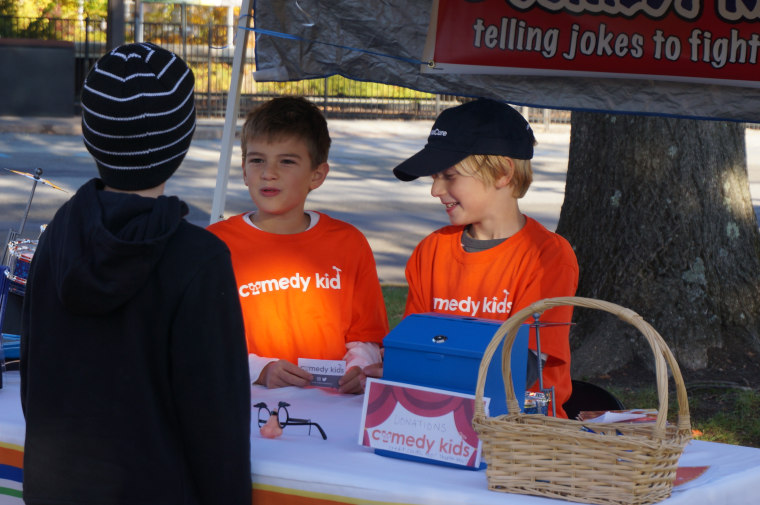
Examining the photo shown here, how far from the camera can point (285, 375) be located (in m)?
2.64

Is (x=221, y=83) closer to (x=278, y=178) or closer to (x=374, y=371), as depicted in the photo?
(x=278, y=178)

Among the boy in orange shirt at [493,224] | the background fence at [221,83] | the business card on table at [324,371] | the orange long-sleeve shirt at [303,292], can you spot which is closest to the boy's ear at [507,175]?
the boy in orange shirt at [493,224]

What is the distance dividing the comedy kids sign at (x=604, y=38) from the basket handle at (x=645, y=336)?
1.54 m

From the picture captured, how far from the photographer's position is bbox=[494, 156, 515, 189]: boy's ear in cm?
261

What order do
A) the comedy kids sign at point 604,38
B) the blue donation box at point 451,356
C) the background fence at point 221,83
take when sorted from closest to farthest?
the blue donation box at point 451,356 → the comedy kids sign at point 604,38 → the background fence at point 221,83

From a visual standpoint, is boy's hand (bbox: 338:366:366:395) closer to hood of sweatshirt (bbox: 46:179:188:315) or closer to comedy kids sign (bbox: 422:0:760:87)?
hood of sweatshirt (bbox: 46:179:188:315)

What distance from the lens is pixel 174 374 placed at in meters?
1.67

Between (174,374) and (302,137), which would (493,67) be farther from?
(174,374)

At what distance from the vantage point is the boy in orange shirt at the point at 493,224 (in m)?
2.57

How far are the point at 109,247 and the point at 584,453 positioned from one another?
901 millimetres

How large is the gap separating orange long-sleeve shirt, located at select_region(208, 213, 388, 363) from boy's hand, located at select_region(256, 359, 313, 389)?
0.56ft

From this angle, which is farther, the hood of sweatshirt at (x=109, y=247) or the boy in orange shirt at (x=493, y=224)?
the boy in orange shirt at (x=493, y=224)

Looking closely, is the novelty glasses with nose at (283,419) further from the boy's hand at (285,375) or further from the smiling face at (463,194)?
the smiling face at (463,194)

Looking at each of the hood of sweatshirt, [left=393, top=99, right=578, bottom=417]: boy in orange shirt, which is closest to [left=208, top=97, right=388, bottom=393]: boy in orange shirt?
[left=393, top=99, right=578, bottom=417]: boy in orange shirt
